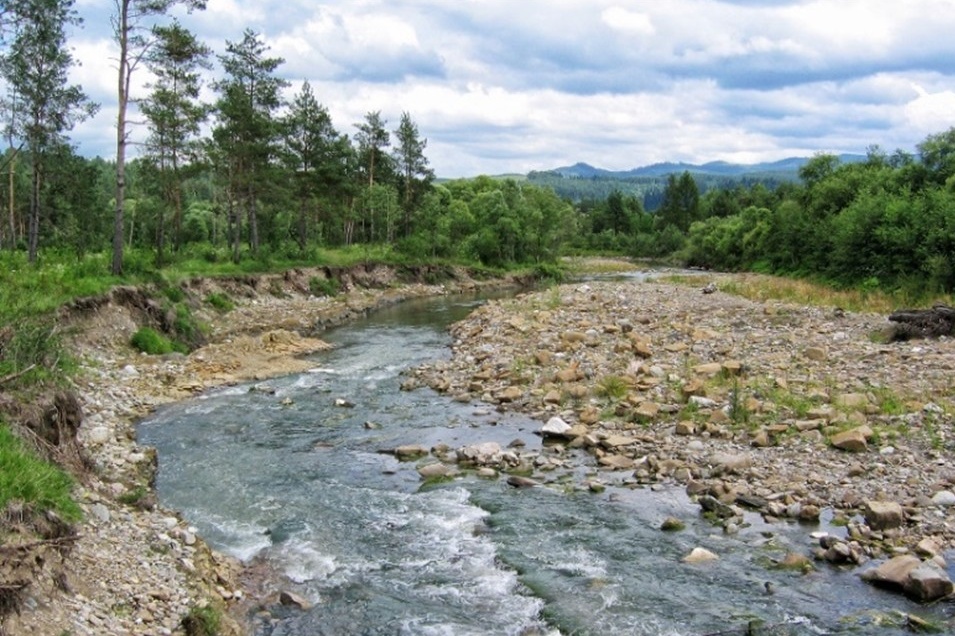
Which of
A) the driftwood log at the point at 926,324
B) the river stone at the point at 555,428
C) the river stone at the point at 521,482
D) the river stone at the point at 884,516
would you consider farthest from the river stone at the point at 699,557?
the driftwood log at the point at 926,324

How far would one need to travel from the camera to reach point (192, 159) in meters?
38.8

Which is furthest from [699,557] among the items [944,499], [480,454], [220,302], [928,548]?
[220,302]

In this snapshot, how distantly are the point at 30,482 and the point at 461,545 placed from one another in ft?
19.7

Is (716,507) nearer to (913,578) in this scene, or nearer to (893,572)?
(893,572)

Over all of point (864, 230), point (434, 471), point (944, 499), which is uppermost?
point (864, 230)

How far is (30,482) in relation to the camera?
829 cm

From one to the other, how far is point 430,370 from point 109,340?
10652 mm

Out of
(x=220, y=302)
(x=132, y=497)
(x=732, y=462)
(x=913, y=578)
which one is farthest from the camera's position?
(x=220, y=302)

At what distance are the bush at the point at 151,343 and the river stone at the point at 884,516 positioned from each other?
2170 cm

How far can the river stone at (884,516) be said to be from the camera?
1090cm

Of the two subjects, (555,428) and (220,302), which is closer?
(555,428)

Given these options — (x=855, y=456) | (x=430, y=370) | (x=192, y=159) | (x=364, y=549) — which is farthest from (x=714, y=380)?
(x=192, y=159)

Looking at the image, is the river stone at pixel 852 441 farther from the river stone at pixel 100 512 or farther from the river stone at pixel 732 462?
the river stone at pixel 100 512

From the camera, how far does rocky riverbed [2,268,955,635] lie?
29.6 feet
